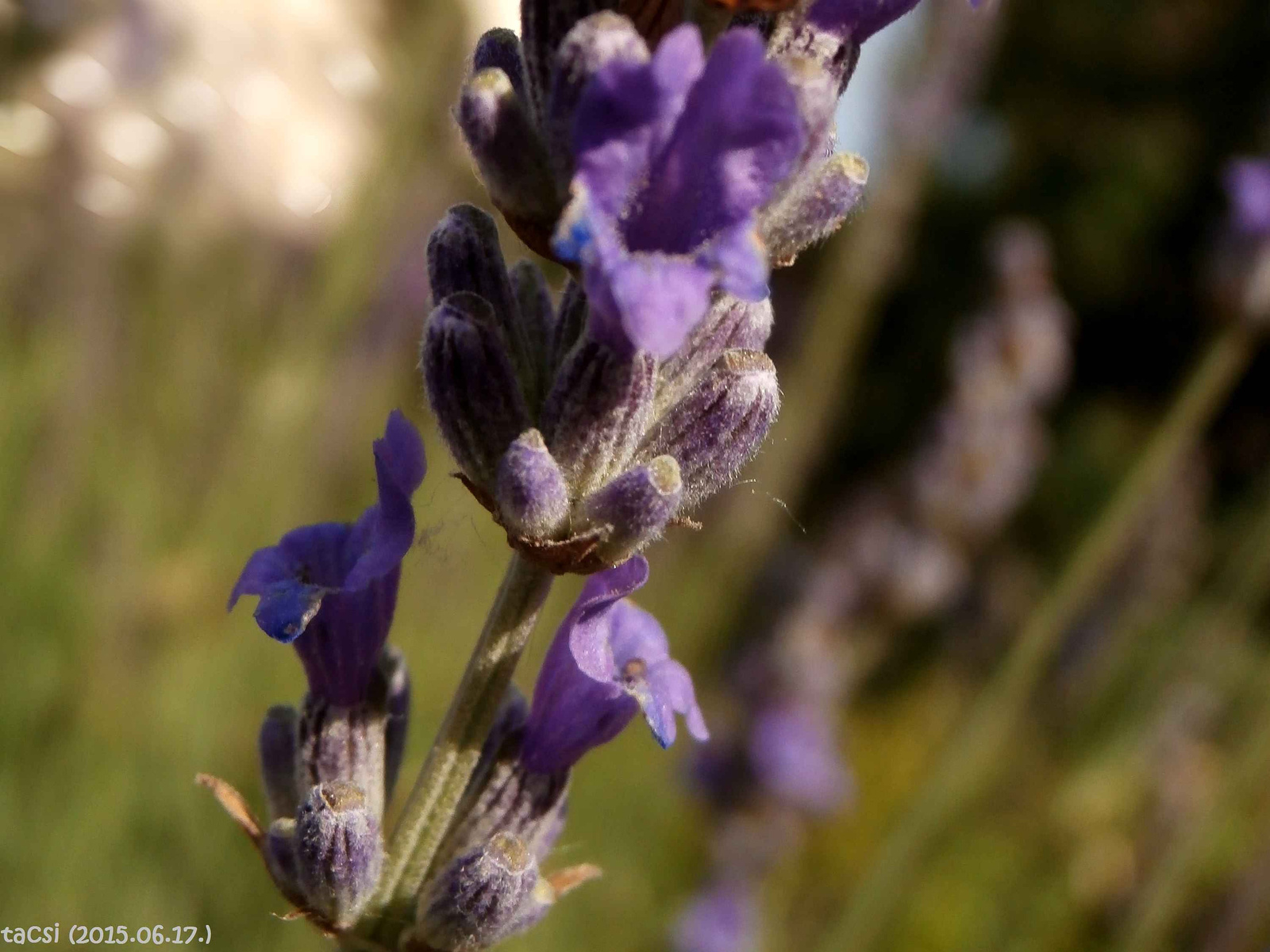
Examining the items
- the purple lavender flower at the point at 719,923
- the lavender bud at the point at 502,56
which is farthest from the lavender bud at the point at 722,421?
the purple lavender flower at the point at 719,923

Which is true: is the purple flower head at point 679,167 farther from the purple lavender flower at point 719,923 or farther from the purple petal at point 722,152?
the purple lavender flower at point 719,923

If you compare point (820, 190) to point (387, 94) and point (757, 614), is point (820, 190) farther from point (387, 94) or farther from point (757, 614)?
point (757, 614)

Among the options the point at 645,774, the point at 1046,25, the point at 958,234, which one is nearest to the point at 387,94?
the point at 645,774

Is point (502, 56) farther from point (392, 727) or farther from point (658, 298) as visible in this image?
point (392, 727)

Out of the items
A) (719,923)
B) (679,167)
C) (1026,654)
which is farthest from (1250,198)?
(719,923)

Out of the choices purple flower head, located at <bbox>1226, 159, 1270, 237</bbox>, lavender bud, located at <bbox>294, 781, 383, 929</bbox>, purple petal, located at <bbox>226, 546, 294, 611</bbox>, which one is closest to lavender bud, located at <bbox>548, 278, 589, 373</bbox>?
purple petal, located at <bbox>226, 546, 294, 611</bbox>

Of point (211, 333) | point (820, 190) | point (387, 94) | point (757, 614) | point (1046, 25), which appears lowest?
point (757, 614)
